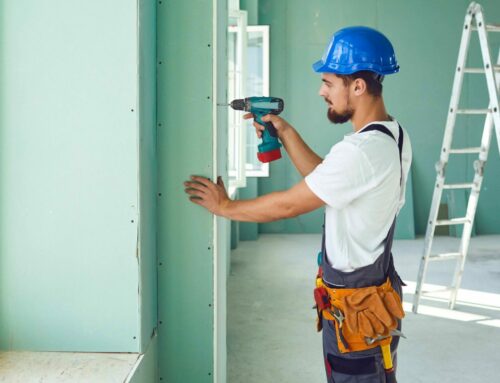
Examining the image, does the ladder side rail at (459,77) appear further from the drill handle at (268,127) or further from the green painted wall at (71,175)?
the green painted wall at (71,175)

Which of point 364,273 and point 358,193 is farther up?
point 358,193

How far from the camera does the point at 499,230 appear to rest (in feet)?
25.3

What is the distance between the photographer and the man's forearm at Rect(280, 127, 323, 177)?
2107mm

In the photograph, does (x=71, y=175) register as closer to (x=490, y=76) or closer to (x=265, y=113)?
(x=265, y=113)

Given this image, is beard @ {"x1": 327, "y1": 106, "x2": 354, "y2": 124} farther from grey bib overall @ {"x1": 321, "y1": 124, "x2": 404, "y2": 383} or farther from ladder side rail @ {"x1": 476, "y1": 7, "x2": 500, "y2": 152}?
ladder side rail @ {"x1": 476, "y1": 7, "x2": 500, "y2": 152}

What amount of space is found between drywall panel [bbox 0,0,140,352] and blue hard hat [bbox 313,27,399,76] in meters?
0.62

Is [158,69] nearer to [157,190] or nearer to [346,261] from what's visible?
[157,190]

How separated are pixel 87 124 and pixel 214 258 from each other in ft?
2.23

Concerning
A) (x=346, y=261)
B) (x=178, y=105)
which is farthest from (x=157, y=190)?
(x=346, y=261)

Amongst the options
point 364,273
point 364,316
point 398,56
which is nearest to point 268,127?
point 364,273

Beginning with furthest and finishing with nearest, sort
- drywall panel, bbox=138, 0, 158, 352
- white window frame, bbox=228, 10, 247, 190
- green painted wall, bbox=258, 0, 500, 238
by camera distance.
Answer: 1. green painted wall, bbox=258, 0, 500, 238
2. white window frame, bbox=228, 10, 247, 190
3. drywall panel, bbox=138, 0, 158, 352

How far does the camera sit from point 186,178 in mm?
2100

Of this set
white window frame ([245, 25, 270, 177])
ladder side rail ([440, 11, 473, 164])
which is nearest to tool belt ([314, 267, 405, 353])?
ladder side rail ([440, 11, 473, 164])

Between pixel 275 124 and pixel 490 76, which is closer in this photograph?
pixel 275 124
